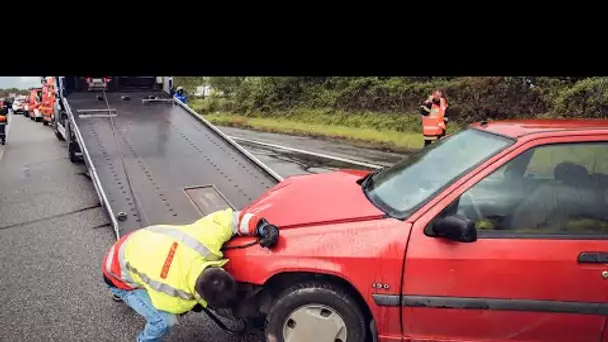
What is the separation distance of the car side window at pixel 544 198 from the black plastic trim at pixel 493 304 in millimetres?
402

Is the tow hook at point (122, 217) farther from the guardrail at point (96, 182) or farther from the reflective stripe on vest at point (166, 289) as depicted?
the reflective stripe on vest at point (166, 289)

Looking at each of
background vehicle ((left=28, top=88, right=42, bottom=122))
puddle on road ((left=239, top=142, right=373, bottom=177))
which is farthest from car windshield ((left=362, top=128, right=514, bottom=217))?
background vehicle ((left=28, top=88, right=42, bottom=122))

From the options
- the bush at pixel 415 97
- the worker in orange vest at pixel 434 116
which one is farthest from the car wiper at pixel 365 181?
the bush at pixel 415 97

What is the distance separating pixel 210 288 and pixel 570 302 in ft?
6.97

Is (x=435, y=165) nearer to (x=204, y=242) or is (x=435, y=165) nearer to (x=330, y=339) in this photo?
(x=330, y=339)

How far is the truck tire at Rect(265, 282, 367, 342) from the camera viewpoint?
3.08 m

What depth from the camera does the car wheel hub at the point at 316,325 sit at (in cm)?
309

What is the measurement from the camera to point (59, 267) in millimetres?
4996

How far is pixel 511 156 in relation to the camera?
10.3 feet

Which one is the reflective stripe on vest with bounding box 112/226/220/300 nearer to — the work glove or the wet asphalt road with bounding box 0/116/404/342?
the work glove

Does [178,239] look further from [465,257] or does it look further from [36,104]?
[36,104]
